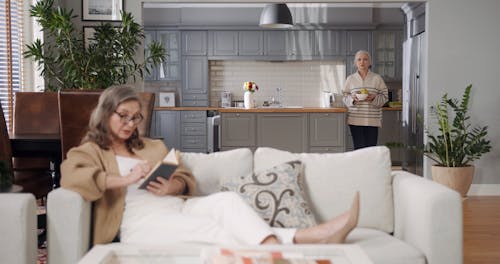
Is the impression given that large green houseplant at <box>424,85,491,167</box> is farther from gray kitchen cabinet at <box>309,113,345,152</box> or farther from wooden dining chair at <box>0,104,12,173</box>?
wooden dining chair at <box>0,104,12,173</box>

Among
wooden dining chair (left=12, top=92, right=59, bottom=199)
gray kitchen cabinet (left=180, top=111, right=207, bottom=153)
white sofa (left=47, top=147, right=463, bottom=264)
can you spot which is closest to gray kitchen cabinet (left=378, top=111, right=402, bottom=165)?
gray kitchen cabinet (left=180, top=111, right=207, bottom=153)

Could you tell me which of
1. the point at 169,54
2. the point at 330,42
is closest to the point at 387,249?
the point at 330,42

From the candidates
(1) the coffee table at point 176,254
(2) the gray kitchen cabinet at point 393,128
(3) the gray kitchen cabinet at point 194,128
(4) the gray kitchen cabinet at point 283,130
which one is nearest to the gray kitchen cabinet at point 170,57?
(3) the gray kitchen cabinet at point 194,128

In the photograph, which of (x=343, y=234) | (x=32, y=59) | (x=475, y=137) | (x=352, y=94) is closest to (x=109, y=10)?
(x=32, y=59)

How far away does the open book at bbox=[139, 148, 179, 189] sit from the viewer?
237 centimetres

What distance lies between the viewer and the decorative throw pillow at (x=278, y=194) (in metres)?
2.47

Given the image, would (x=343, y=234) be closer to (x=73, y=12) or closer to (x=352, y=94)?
(x=352, y=94)

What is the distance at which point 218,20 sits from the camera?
10.5m

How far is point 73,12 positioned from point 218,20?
444 cm

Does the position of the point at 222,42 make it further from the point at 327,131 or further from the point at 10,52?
the point at 10,52

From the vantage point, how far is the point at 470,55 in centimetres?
646

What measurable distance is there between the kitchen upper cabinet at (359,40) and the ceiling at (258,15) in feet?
0.45

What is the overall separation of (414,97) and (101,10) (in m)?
4.23

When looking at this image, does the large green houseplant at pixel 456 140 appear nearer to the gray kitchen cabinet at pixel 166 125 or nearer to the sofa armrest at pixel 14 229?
the sofa armrest at pixel 14 229
